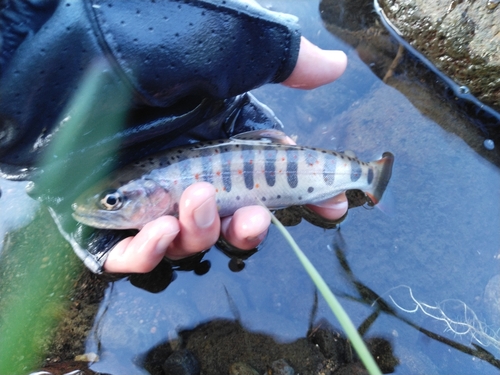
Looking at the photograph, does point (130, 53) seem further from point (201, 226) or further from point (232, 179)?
point (232, 179)

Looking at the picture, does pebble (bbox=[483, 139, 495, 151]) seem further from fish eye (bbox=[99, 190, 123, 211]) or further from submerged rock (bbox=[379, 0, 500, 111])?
fish eye (bbox=[99, 190, 123, 211])

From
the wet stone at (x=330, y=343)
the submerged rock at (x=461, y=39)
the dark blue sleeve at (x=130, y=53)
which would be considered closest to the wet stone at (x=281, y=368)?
the wet stone at (x=330, y=343)

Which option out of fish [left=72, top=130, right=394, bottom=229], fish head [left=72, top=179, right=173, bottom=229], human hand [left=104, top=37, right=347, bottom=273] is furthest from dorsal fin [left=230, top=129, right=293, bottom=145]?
fish head [left=72, top=179, right=173, bottom=229]

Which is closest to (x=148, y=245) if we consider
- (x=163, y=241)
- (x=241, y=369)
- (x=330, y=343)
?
(x=163, y=241)

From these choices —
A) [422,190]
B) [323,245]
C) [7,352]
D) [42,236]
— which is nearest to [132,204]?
[42,236]

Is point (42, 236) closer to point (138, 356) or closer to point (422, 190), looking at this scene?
Result: point (138, 356)

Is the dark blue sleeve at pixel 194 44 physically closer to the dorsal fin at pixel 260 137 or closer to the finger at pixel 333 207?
the dorsal fin at pixel 260 137
